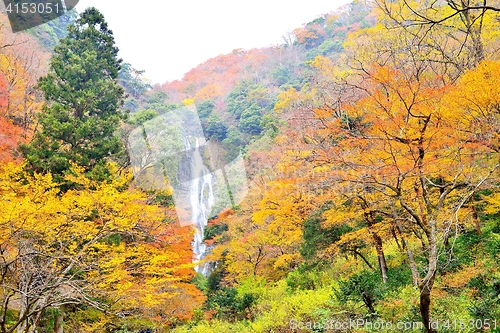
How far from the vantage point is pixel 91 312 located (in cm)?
1284

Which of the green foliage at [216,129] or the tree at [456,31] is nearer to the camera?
the tree at [456,31]

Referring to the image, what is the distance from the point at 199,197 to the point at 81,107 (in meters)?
18.6

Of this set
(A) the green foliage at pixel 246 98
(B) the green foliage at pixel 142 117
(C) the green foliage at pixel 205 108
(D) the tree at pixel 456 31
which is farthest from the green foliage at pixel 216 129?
(D) the tree at pixel 456 31

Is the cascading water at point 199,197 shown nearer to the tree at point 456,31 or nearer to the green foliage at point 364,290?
the green foliage at point 364,290

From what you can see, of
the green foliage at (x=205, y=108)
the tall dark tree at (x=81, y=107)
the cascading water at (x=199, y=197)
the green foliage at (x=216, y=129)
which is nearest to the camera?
the tall dark tree at (x=81, y=107)

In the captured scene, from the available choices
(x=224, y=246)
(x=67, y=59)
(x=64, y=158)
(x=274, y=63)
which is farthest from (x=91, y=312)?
(x=274, y=63)

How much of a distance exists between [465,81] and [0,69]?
21.7m

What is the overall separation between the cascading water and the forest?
8.20ft

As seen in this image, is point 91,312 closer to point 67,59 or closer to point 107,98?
point 107,98

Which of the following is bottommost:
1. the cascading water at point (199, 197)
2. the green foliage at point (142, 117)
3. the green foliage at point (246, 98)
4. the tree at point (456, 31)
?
Answer: the cascading water at point (199, 197)

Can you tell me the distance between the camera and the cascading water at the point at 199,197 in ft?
91.8

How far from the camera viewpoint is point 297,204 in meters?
15.3

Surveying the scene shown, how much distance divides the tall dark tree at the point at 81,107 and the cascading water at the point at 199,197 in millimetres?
13814

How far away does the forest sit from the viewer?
6.46 meters
